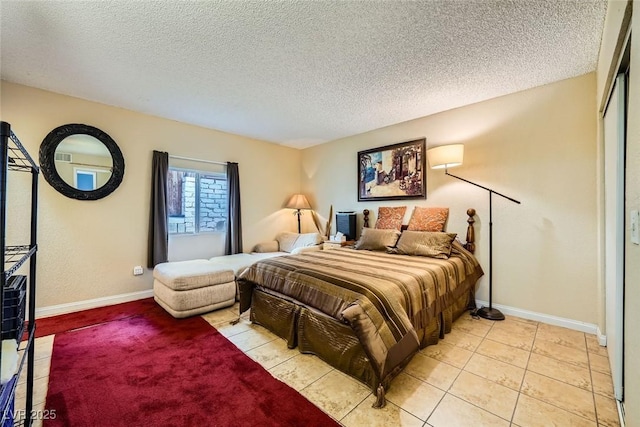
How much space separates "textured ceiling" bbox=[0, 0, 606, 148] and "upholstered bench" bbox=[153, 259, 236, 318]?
1983mm

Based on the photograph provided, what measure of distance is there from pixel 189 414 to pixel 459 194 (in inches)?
132

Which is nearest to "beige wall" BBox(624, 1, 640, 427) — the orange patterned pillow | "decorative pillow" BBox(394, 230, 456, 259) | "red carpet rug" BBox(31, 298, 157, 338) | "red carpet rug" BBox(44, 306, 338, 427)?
"red carpet rug" BBox(44, 306, 338, 427)

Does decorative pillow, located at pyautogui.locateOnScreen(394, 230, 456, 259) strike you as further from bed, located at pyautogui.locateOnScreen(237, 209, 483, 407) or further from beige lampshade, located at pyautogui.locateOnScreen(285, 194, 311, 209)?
beige lampshade, located at pyautogui.locateOnScreen(285, 194, 311, 209)

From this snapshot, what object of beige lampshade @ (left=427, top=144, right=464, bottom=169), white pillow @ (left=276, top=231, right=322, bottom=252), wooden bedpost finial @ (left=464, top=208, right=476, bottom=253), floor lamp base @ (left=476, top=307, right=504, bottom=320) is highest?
beige lampshade @ (left=427, top=144, right=464, bottom=169)

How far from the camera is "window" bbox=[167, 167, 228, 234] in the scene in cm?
390

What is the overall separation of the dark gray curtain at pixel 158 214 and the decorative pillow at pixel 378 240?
8.72 ft

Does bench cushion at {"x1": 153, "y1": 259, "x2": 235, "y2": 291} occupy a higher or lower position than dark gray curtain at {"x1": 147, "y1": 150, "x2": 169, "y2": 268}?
lower

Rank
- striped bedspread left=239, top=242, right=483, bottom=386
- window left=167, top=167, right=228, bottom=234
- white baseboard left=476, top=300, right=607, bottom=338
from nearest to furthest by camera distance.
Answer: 1. striped bedspread left=239, top=242, right=483, bottom=386
2. white baseboard left=476, top=300, right=607, bottom=338
3. window left=167, top=167, right=228, bottom=234

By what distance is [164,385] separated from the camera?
69.0 inches

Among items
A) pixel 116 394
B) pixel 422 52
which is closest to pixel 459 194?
pixel 422 52

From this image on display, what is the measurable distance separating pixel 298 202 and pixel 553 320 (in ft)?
12.5

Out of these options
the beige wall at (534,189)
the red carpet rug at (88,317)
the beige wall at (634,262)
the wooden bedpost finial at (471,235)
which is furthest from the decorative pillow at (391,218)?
the red carpet rug at (88,317)

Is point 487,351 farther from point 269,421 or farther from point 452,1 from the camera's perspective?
point 452,1

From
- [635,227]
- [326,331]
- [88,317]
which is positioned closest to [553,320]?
[635,227]
